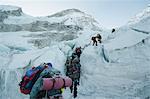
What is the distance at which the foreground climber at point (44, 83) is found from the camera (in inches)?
235

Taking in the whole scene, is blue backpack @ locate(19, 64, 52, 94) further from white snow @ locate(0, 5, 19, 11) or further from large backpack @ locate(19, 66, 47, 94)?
white snow @ locate(0, 5, 19, 11)

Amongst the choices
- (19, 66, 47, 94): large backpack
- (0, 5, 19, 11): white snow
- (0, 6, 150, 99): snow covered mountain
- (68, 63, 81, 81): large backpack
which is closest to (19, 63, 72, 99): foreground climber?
(19, 66, 47, 94): large backpack

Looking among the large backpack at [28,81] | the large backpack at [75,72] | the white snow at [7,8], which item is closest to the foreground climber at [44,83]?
the large backpack at [28,81]

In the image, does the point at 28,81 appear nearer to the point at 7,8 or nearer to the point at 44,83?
the point at 44,83

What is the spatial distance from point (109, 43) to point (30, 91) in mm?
12596

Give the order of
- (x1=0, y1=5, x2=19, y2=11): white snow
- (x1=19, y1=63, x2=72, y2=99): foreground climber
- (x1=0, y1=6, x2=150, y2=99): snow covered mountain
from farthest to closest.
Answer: (x1=0, y1=5, x2=19, y2=11): white snow < (x1=0, y1=6, x2=150, y2=99): snow covered mountain < (x1=19, y1=63, x2=72, y2=99): foreground climber

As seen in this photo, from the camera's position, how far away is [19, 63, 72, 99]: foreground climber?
19.6ft

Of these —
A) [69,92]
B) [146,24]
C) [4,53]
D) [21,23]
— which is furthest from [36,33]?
[69,92]

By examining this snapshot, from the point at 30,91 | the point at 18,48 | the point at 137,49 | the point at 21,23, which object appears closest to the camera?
the point at 30,91

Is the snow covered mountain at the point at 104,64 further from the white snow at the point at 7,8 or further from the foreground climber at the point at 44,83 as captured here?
the white snow at the point at 7,8

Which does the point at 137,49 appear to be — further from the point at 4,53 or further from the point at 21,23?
the point at 21,23

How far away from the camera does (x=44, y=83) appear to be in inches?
232

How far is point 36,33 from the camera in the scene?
93.1 ft

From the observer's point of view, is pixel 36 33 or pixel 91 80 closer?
pixel 91 80
